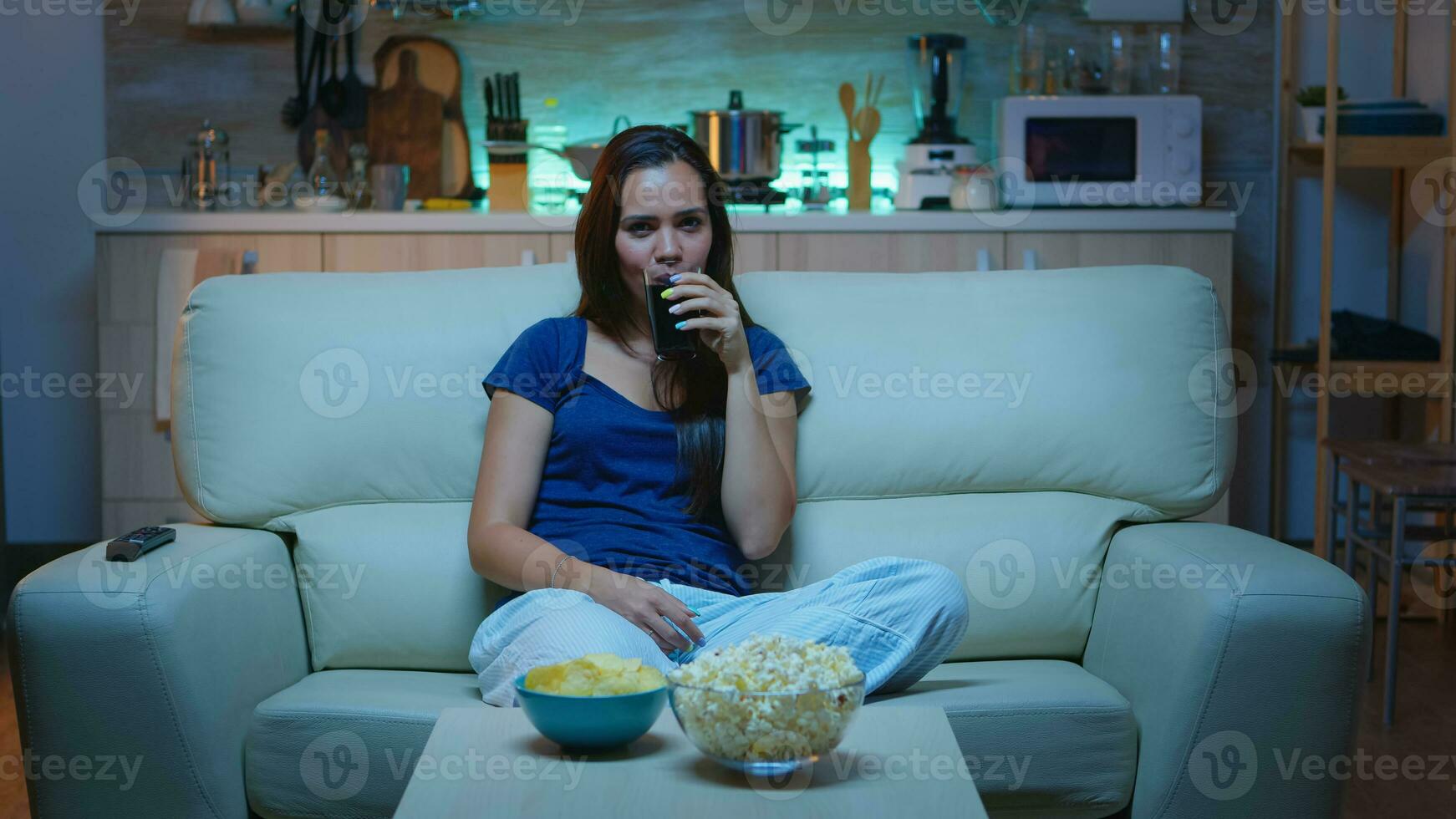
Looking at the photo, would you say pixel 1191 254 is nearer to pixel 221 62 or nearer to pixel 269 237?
pixel 269 237

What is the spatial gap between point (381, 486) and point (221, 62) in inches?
103

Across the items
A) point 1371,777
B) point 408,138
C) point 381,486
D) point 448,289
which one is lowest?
point 1371,777

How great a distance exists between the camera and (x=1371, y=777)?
2.21 m

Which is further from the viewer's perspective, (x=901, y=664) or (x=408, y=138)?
(x=408, y=138)

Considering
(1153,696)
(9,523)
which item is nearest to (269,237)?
(9,523)
